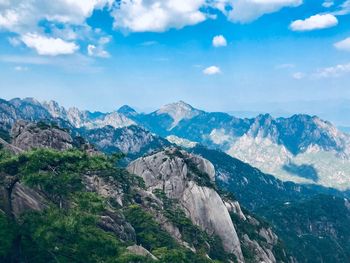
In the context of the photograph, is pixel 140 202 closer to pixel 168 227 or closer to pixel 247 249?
pixel 168 227

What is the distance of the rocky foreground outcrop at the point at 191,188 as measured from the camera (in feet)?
472

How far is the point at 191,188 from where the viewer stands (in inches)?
6078

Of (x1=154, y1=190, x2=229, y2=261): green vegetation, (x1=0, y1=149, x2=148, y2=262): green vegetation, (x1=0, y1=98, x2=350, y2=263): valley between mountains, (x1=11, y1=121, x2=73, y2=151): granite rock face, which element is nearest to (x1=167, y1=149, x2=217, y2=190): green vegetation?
(x1=0, y1=98, x2=350, y2=263): valley between mountains

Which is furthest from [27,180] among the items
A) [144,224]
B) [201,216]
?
[201,216]

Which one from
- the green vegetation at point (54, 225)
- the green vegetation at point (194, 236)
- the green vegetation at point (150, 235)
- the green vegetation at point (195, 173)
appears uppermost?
the green vegetation at point (54, 225)

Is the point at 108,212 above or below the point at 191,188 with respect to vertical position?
above

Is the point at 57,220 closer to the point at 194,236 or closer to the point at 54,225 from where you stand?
the point at 54,225

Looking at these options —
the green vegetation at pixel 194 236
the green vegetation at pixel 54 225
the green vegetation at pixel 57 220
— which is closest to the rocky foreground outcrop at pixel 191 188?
the green vegetation at pixel 194 236

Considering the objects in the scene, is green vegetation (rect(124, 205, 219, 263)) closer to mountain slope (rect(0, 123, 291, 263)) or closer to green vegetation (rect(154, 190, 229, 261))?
mountain slope (rect(0, 123, 291, 263))

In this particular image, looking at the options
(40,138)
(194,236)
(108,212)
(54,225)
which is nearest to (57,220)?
(54,225)

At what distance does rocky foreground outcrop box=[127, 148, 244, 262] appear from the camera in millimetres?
143750

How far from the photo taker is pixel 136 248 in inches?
3046

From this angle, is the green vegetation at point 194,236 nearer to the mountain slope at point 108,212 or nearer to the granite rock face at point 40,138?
the mountain slope at point 108,212

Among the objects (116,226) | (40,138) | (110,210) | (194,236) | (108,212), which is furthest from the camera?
(40,138)
